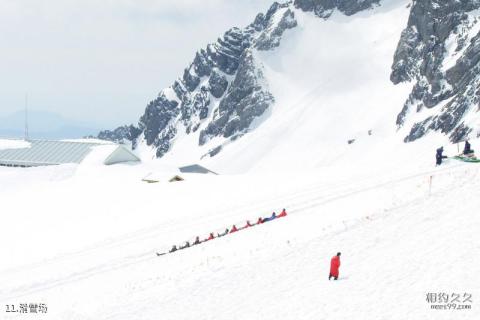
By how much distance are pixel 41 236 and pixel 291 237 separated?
23095 mm

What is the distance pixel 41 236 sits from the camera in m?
42.0

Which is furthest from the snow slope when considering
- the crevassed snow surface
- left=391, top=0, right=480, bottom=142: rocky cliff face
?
left=391, top=0, right=480, bottom=142: rocky cliff face

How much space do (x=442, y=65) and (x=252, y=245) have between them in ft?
367

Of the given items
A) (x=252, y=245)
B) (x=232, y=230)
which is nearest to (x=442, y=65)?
(x=232, y=230)

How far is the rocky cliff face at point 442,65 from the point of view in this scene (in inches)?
3942

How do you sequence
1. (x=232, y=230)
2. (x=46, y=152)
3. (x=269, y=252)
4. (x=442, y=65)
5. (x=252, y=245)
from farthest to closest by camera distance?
(x=442, y=65)
(x=46, y=152)
(x=232, y=230)
(x=252, y=245)
(x=269, y=252)

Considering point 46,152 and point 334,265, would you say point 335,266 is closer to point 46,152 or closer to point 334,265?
point 334,265

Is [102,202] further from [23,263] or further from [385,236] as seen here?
[385,236]

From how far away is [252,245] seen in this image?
2722 centimetres

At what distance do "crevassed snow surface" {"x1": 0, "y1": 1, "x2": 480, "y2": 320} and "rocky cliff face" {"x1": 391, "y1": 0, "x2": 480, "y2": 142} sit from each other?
55.4 meters

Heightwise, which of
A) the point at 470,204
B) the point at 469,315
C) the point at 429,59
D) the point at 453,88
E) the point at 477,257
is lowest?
the point at 469,315

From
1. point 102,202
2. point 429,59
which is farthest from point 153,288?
point 429,59

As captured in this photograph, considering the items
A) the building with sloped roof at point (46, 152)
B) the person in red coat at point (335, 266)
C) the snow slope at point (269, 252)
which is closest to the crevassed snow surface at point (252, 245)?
the snow slope at point (269, 252)

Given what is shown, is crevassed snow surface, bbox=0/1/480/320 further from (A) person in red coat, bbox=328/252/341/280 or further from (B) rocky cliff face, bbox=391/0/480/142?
(B) rocky cliff face, bbox=391/0/480/142
